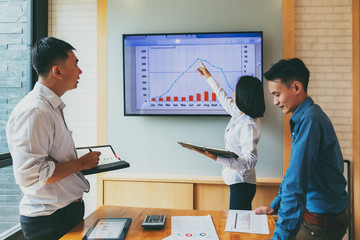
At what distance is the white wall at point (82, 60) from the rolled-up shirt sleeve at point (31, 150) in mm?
1765

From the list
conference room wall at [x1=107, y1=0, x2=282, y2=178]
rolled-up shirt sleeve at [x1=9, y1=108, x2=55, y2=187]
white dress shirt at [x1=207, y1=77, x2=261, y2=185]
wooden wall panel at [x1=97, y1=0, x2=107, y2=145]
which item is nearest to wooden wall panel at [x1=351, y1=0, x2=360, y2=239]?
conference room wall at [x1=107, y1=0, x2=282, y2=178]

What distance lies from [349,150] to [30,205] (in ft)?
9.59

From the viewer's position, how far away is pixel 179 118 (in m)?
3.22

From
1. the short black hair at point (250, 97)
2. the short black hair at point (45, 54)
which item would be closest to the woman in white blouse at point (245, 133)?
the short black hair at point (250, 97)

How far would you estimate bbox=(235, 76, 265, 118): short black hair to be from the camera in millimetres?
2385

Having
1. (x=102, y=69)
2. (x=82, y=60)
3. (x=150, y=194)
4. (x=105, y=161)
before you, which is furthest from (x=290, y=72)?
(x=82, y=60)

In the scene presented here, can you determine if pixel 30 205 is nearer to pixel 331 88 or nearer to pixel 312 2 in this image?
pixel 331 88

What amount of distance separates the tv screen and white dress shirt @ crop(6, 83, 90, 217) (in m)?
1.42

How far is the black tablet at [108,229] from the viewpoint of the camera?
154 cm

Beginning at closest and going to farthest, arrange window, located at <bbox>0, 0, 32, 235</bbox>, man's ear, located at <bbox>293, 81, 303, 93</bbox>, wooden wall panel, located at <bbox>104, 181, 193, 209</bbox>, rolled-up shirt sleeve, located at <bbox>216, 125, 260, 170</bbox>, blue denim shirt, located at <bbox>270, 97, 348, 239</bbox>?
blue denim shirt, located at <bbox>270, 97, 348, 239</bbox> → man's ear, located at <bbox>293, 81, 303, 93</bbox> → rolled-up shirt sleeve, located at <bbox>216, 125, 260, 170</bbox> → window, located at <bbox>0, 0, 32, 235</bbox> → wooden wall panel, located at <bbox>104, 181, 193, 209</bbox>

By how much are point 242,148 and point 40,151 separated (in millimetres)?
1436

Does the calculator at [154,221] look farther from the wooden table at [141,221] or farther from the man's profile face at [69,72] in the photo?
the man's profile face at [69,72]

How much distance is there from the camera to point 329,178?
1486 millimetres

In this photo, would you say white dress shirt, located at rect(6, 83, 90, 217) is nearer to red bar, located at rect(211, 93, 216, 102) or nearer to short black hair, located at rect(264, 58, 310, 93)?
short black hair, located at rect(264, 58, 310, 93)
